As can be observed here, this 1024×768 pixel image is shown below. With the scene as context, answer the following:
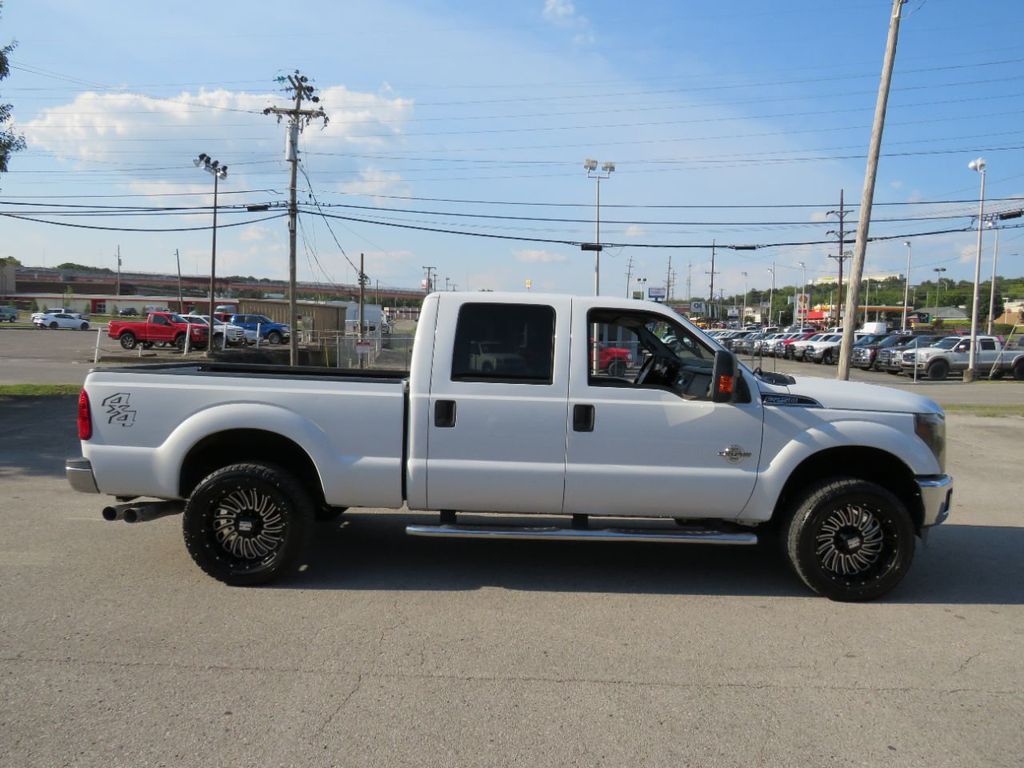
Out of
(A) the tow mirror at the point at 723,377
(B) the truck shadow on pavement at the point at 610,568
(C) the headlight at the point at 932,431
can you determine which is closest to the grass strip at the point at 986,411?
(B) the truck shadow on pavement at the point at 610,568

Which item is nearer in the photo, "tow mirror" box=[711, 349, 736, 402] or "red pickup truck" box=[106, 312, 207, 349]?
"tow mirror" box=[711, 349, 736, 402]

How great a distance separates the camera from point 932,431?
5.28 m

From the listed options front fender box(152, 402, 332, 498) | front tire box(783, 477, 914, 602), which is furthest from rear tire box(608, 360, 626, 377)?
front fender box(152, 402, 332, 498)

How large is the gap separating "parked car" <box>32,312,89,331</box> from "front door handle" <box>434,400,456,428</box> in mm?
68160

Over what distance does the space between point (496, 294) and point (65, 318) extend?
225ft

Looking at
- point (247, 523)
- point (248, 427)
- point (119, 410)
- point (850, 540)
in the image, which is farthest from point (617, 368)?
point (119, 410)

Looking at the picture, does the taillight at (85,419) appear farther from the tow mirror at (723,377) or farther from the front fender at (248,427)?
the tow mirror at (723,377)

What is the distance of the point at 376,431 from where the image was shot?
17.0 ft

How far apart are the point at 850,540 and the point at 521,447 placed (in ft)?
7.46

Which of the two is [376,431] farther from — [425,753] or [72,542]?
[72,542]

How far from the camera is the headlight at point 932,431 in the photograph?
5.24 m

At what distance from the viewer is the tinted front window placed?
17.1 feet

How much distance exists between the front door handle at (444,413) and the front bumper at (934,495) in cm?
314

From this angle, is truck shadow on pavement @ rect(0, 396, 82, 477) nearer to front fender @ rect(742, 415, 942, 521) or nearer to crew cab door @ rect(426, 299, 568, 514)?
crew cab door @ rect(426, 299, 568, 514)
